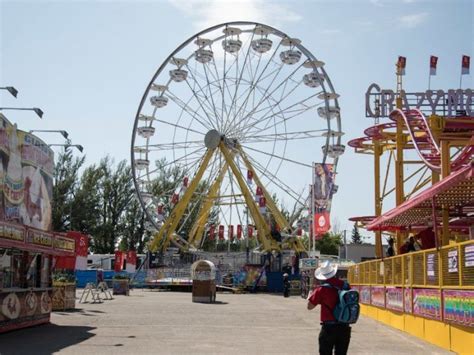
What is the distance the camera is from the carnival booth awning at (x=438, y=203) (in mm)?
12547

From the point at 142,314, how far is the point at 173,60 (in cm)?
2528

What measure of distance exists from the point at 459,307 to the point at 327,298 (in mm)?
4476

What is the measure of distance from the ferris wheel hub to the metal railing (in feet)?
73.6

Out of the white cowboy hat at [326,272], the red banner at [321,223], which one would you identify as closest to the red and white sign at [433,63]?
the red banner at [321,223]

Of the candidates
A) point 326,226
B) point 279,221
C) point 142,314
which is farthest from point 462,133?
point 279,221

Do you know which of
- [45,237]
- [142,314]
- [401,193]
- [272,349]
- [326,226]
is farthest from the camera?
[326,226]

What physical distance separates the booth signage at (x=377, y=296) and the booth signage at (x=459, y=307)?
7.10 meters

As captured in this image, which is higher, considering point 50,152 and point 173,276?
point 50,152

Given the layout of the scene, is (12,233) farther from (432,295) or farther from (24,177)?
(432,295)

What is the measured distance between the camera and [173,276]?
4769 centimetres

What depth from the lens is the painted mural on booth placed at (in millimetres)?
16516

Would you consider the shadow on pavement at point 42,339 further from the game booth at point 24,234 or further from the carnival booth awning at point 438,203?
the carnival booth awning at point 438,203

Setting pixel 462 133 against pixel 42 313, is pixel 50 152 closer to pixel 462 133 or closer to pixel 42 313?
pixel 42 313

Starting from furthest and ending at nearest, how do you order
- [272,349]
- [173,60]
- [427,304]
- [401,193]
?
[173,60], [401,193], [427,304], [272,349]
